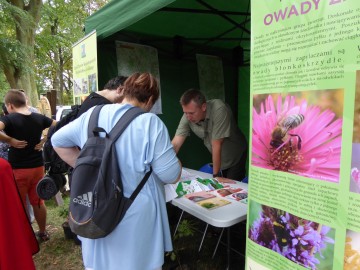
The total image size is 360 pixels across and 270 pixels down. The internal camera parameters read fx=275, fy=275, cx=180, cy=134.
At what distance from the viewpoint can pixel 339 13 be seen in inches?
33.9

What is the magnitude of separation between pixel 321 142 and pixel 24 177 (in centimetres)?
284

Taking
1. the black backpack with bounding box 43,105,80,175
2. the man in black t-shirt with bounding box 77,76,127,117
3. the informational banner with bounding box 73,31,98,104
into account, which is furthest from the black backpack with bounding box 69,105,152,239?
the informational banner with bounding box 73,31,98,104

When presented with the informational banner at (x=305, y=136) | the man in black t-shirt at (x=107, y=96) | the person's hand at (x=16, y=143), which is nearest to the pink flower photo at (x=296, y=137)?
the informational banner at (x=305, y=136)

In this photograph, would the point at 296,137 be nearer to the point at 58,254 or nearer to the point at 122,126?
the point at 122,126

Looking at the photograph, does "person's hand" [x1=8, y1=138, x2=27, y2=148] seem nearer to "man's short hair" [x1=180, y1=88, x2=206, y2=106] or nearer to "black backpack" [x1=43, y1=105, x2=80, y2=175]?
"black backpack" [x1=43, y1=105, x2=80, y2=175]

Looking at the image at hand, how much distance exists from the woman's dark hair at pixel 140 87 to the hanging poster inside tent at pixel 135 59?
2039mm

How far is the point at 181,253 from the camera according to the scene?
9.04 feet

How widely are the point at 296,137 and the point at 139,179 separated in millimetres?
714

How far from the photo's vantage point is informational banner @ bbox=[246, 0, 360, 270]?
0.86 m

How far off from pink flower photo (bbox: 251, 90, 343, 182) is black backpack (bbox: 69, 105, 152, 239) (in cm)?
58

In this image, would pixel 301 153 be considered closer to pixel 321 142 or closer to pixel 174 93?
pixel 321 142

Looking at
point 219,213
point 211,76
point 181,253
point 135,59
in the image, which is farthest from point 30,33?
point 219,213

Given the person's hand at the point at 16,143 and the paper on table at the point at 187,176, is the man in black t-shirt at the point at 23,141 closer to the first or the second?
the person's hand at the point at 16,143

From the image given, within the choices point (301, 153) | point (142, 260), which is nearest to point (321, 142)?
point (301, 153)
